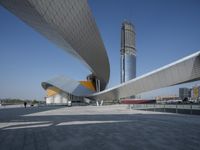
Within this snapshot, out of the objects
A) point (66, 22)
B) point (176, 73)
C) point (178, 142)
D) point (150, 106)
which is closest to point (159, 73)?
point (176, 73)

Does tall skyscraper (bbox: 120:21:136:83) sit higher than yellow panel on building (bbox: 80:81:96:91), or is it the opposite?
tall skyscraper (bbox: 120:21:136:83)

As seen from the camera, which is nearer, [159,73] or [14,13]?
[14,13]

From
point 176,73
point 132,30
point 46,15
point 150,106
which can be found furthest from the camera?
point 132,30

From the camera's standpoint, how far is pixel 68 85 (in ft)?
217

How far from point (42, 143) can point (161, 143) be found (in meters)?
3.39

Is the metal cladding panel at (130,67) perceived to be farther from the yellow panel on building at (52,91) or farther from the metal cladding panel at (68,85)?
the yellow panel on building at (52,91)

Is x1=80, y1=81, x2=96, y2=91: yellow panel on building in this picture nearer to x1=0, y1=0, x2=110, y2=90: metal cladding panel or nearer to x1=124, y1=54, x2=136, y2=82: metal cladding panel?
x1=0, y1=0, x2=110, y2=90: metal cladding panel

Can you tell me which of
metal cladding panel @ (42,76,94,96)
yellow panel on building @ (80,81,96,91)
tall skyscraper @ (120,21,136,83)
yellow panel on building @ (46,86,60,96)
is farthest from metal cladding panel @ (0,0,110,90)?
tall skyscraper @ (120,21,136,83)

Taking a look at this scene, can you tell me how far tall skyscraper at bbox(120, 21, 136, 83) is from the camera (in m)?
136

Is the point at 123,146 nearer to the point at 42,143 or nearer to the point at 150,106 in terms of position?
the point at 42,143

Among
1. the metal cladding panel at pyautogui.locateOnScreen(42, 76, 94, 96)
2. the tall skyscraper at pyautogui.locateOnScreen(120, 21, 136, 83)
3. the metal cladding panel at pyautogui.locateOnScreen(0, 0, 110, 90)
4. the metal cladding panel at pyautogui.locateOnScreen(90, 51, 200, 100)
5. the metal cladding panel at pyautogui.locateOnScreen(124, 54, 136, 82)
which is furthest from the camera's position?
the tall skyscraper at pyautogui.locateOnScreen(120, 21, 136, 83)

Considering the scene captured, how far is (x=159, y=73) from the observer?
90.4 ft

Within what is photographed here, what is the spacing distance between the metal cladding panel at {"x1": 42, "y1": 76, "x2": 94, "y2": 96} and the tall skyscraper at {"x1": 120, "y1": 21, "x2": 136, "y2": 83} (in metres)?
69.9

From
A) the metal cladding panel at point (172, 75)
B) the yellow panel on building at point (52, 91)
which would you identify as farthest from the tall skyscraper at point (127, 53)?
the metal cladding panel at point (172, 75)
